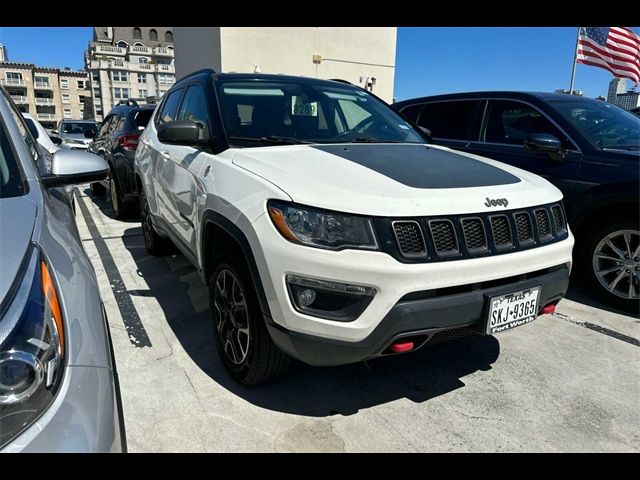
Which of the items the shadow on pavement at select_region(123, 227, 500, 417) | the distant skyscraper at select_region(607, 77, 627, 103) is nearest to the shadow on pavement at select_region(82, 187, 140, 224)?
the shadow on pavement at select_region(123, 227, 500, 417)

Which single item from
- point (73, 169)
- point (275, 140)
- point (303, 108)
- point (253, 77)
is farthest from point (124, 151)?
point (73, 169)

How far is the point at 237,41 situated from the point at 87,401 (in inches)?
679

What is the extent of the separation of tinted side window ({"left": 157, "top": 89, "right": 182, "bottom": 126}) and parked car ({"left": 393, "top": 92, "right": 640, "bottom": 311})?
297cm

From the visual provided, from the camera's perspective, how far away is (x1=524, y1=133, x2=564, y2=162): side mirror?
3922 millimetres

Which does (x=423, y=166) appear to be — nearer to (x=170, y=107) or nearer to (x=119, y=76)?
(x=170, y=107)

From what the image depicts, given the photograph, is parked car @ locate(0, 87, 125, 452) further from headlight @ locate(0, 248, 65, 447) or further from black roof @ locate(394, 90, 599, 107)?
black roof @ locate(394, 90, 599, 107)

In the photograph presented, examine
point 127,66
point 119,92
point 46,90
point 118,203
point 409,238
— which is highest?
point 127,66

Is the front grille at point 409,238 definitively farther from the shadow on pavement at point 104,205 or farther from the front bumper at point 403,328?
the shadow on pavement at point 104,205

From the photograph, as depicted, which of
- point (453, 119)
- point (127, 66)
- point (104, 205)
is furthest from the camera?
point (127, 66)

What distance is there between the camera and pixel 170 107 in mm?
4156

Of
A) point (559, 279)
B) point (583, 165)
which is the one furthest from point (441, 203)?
point (583, 165)

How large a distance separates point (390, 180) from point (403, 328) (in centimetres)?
71

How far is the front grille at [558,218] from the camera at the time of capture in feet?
8.36
